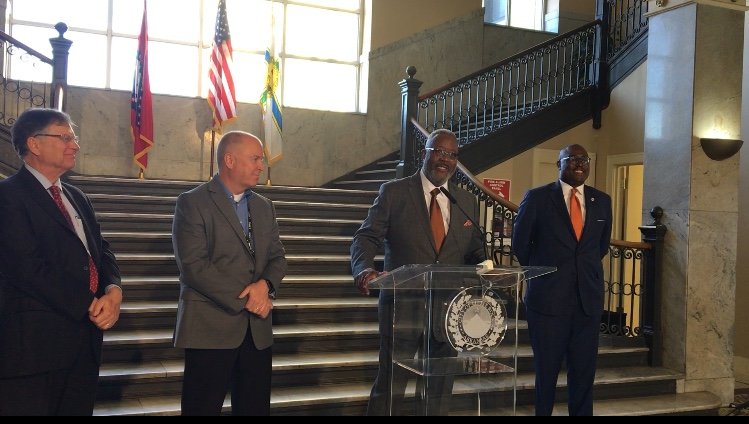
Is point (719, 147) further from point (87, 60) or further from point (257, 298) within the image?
point (87, 60)

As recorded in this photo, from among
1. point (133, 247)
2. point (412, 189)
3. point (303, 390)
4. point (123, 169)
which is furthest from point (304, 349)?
point (123, 169)

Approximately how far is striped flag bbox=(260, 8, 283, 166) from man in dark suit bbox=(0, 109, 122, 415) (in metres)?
6.45

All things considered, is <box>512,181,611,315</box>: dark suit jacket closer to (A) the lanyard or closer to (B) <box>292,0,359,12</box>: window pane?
(A) the lanyard

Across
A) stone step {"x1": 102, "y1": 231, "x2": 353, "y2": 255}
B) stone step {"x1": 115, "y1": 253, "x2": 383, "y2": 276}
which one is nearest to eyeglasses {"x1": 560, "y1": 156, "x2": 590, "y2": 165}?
stone step {"x1": 115, "y1": 253, "x2": 383, "y2": 276}

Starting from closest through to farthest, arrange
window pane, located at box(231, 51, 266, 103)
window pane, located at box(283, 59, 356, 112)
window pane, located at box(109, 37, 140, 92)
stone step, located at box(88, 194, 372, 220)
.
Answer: stone step, located at box(88, 194, 372, 220)
window pane, located at box(109, 37, 140, 92)
window pane, located at box(231, 51, 266, 103)
window pane, located at box(283, 59, 356, 112)

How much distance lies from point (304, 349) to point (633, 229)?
5.91 m

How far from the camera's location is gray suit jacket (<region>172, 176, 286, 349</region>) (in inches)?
113

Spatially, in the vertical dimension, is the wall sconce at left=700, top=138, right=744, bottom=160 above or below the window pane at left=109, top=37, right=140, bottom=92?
below

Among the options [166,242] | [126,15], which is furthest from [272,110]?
[166,242]

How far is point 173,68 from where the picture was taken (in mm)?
9867

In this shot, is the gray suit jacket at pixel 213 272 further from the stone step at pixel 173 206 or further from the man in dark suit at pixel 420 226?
the stone step at pixel 173 206

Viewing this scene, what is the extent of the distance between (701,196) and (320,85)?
6.13 meters

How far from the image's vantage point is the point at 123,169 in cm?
920

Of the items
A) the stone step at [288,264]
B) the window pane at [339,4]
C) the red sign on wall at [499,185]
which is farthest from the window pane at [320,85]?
the stone step at [288,264]
